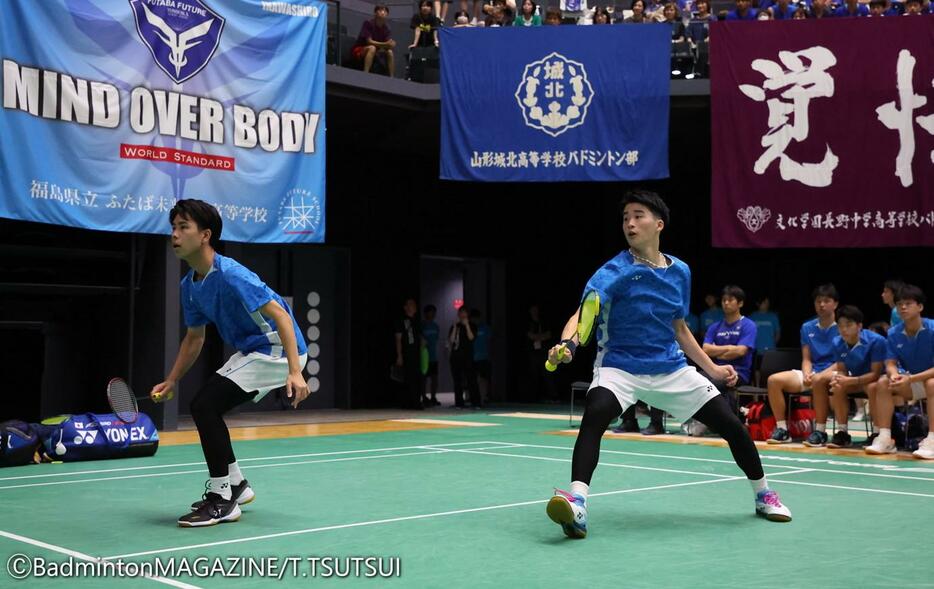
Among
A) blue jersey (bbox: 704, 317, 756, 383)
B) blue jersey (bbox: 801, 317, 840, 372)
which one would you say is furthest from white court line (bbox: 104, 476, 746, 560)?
blue jersey (bbox: 704, 317, 756, 383)

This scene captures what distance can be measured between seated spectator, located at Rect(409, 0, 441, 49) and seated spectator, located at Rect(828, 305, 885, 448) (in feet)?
26.9

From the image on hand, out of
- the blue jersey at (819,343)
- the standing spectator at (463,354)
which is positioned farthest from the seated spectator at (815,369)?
the standing spectator at (463,354)

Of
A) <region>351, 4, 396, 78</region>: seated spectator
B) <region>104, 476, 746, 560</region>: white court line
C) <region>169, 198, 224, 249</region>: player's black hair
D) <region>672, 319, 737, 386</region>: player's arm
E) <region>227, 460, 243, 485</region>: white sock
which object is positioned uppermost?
<region>351, 4, 396, 78</region>: seated spectator

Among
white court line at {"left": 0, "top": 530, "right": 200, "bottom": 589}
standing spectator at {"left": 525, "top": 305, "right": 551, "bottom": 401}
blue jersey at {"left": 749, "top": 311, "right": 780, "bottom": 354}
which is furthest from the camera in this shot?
standing spectator at {"left": 525, "top": 305, "right": 551, "bottom": 401}

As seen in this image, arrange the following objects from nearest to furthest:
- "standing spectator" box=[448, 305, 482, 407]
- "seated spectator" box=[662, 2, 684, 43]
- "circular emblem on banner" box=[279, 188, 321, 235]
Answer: "circular emblem on banner" box=[279, 188, 321, 235] → "seated spectator" box=[662, 2, 684, 43] → "standing spectator" box=[448, 305, 482, 407]

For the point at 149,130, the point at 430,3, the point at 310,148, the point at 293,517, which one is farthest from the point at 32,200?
the point at 430,3

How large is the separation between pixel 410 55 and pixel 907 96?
23.8 feet

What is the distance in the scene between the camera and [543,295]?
2095 cm

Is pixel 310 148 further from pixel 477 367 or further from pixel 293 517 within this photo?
pixel 293 517

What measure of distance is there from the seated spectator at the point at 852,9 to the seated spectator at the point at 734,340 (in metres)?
5.86

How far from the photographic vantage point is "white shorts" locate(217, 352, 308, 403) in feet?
19.9

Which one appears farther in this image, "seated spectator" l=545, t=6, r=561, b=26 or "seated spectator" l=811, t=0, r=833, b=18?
"seated spectator" l=545, t=6, r=561, b=26

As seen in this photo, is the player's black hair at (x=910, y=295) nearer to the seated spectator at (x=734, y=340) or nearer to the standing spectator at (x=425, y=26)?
the seated spectator at (x=734, y=340)

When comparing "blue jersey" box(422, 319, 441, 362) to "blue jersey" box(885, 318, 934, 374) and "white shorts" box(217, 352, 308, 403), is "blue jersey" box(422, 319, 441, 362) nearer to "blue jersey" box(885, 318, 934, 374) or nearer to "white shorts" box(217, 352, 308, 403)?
"blue jersey" box(885, 318, 934, 374)
